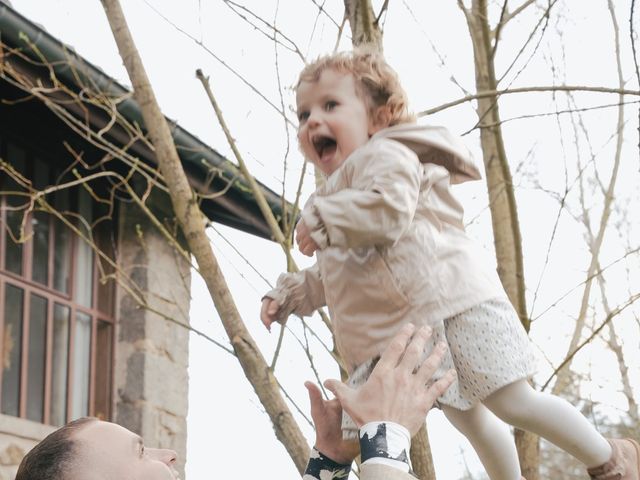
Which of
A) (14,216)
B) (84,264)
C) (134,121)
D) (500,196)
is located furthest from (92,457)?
(84,264)

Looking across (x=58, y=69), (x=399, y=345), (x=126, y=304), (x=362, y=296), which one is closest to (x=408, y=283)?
(x=362, y=296)

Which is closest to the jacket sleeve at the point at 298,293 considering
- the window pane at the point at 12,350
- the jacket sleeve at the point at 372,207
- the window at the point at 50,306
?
the jacket sleeve at the point at 372,207

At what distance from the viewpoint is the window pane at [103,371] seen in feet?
17.6

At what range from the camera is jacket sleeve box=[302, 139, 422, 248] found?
2.10 metres

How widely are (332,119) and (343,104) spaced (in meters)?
0.05

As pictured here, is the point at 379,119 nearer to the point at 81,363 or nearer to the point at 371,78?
the point at 371,78

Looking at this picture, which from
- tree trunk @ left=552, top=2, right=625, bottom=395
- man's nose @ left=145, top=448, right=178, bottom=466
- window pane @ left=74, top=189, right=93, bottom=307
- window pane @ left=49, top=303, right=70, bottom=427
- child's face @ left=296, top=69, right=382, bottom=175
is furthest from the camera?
window pane @ left=74, top=189, right=93, bottom=307

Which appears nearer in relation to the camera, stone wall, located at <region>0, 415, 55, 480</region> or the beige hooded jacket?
the beige hooded jacket

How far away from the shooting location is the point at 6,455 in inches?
178

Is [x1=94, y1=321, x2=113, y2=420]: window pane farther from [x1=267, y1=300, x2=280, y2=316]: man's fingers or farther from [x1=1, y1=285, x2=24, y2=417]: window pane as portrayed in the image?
[x1=267, y1=300, x2=280, y2=316]: man's fingers

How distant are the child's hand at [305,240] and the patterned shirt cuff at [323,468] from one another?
1.50 feet

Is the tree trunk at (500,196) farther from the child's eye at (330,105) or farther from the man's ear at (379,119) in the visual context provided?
the child's eye at (330,105)

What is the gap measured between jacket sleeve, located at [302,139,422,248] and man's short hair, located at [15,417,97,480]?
63cm

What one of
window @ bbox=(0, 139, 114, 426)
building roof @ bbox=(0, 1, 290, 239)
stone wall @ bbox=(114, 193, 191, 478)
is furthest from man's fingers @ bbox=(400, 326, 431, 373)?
stone wall @ bbox=(114, 193, 191, 478)
